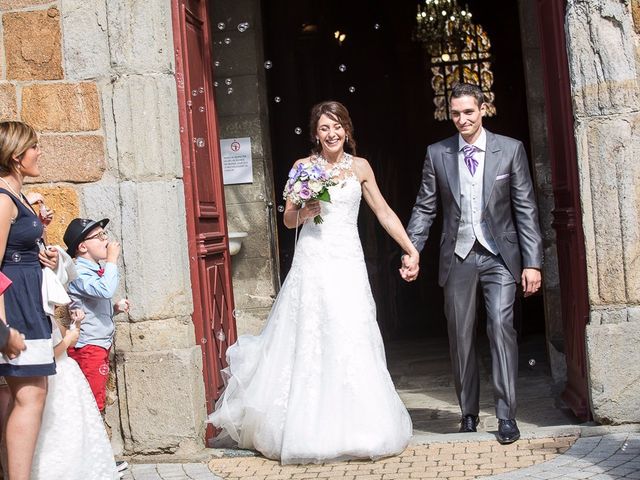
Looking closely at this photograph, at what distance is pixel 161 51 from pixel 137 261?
1292 mm

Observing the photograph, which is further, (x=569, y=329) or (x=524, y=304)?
(x=524, y=304)

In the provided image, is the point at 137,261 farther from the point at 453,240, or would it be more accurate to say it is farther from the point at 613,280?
the point at 613,280

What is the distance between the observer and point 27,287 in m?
4.78

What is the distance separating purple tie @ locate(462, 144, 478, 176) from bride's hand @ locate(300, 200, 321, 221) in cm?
93

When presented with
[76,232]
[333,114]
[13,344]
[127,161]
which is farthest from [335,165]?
[13,344]

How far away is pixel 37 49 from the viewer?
20.6 feet

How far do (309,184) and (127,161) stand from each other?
45.4 inches

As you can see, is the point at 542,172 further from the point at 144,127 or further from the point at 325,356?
the point at 144,127

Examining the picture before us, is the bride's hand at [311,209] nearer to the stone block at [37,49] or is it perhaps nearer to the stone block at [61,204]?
the stone block at [61,204]

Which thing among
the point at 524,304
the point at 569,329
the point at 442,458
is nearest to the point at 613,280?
the point at 569,329

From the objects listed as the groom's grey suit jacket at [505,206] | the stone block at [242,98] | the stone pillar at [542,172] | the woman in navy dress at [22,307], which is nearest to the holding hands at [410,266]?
the groom's grey suit jacket at [505,206]

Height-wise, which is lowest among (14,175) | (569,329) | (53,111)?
(569,329)

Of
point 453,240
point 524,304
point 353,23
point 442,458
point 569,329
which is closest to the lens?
point 442,458

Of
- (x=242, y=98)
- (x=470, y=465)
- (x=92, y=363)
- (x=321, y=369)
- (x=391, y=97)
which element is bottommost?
(x=470, y=465)
